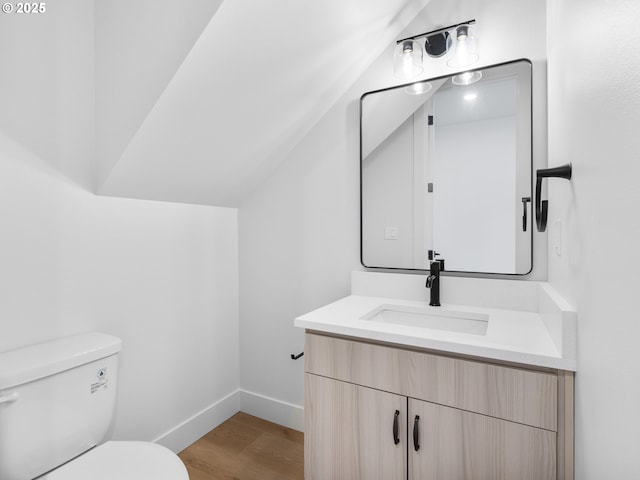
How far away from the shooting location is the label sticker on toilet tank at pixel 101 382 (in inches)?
50.8

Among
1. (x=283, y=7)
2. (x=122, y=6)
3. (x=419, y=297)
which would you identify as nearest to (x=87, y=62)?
(x=122, y=6)

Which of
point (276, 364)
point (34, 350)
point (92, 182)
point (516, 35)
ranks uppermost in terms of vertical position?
point (516, 35)

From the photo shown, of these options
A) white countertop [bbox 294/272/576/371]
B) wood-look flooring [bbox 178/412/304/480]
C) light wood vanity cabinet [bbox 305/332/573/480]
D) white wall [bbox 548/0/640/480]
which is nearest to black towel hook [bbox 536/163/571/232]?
white wall [bbox 548/0/640/480]

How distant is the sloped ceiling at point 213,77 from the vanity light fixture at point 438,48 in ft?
0.48

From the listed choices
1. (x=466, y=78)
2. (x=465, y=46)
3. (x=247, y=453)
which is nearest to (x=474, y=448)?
(x=247, y=453)

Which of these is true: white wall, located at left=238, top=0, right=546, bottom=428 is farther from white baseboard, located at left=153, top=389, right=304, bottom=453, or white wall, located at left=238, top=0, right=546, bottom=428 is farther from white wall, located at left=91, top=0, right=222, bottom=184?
white wall, located at left=91, top=0, right=222, bottom=184

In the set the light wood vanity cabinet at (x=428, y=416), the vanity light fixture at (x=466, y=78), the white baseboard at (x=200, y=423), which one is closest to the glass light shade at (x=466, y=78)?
the vanity light fixture at (x=466, y=78)

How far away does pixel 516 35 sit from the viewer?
147 cm

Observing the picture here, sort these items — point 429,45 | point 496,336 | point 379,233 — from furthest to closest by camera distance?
1. point 379,233
2. point 429,45
3. point 496,336

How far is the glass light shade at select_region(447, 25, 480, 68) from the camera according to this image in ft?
4.96

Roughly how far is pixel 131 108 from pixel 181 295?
39.4 inches

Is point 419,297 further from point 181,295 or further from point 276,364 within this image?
point 181,295

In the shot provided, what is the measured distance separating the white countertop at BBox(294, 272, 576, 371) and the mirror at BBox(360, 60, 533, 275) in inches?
9.7

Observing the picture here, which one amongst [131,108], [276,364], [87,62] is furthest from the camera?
[276,364]
